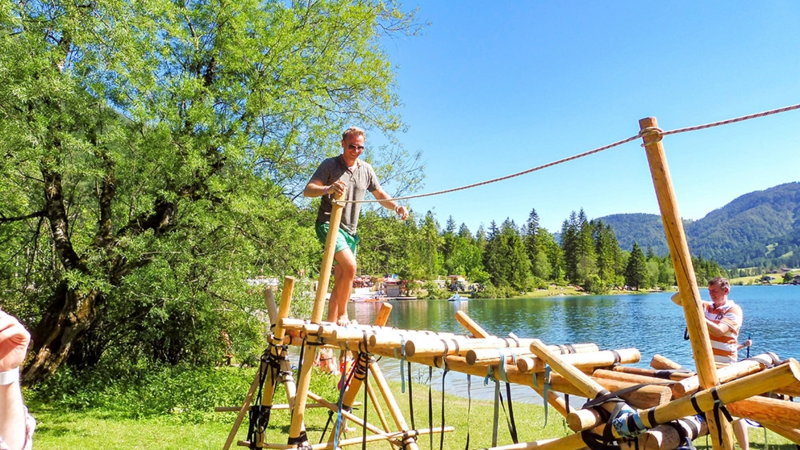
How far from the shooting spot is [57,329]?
9.52 m

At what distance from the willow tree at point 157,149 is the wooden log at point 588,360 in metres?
6.49

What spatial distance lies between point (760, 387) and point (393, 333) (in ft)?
7.55

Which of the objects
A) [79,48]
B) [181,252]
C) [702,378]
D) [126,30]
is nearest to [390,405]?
[702,378]

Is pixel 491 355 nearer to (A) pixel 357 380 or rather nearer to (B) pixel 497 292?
(A) pixel 357 380

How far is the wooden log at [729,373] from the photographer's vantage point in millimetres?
2275

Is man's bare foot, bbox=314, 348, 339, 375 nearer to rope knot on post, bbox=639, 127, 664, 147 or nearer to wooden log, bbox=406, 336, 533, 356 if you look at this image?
wooden log, bbox=406, 336, 533, 356

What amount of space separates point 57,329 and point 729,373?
10530 millimetres

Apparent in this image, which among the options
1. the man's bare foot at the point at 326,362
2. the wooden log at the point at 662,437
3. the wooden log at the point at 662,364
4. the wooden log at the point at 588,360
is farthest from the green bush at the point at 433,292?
the wooden log at the point at 662,437

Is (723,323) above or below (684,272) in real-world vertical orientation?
below

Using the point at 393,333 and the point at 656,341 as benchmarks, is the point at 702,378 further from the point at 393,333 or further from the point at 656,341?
the point at 656,341

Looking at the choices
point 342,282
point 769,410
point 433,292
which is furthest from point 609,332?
point 433,292

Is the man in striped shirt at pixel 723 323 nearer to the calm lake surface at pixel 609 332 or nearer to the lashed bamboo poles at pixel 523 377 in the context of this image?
the lashed bamboo poles at pixel 523 377

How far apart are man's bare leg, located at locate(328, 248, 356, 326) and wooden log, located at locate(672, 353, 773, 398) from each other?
116 inches

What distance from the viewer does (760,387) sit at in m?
1.91
